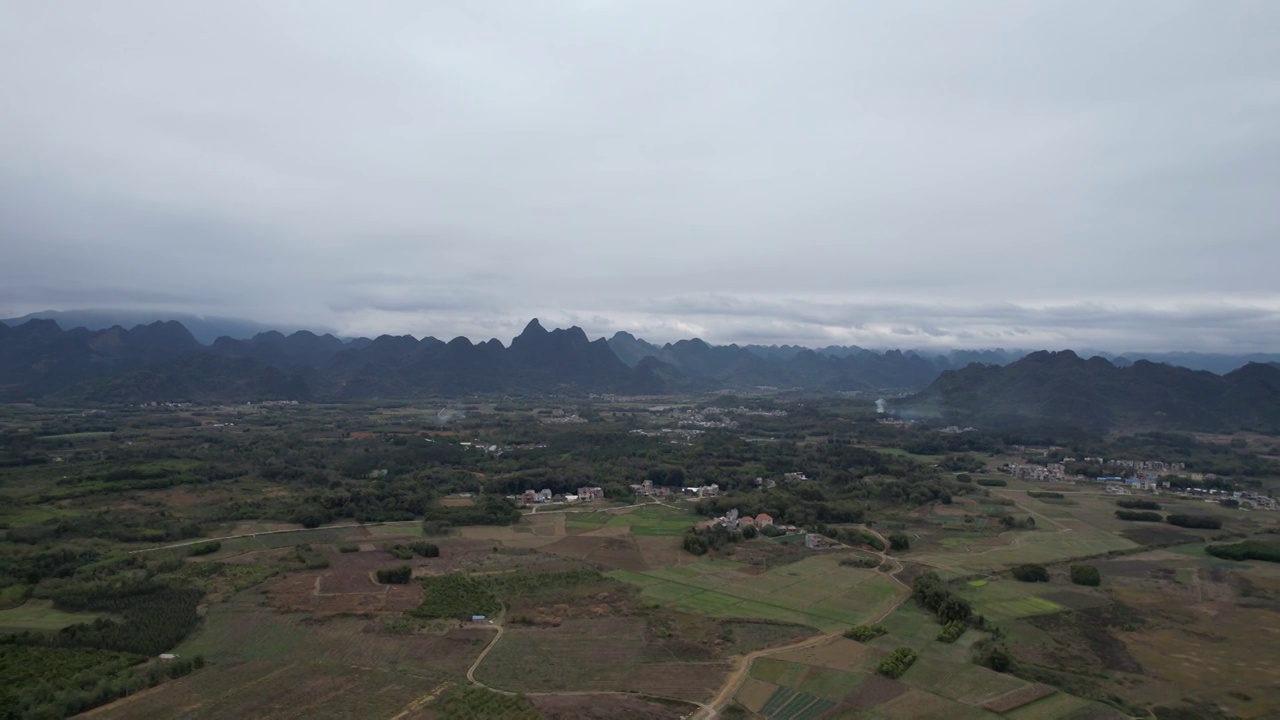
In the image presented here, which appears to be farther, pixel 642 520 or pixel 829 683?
pixel 642 520

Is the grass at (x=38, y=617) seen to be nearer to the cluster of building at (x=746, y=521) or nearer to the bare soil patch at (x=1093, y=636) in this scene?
the cluster of building at (x=746, y=521)

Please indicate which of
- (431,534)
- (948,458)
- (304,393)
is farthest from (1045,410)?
(304,393)

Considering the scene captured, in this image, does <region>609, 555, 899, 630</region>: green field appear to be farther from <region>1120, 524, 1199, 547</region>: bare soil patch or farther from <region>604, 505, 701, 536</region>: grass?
<region>1120, 524, 1199, 547</region>: bare soil patch

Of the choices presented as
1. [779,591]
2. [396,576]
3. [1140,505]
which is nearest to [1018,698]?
[779,591]

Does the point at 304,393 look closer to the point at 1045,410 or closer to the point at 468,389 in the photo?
the point at 468,389

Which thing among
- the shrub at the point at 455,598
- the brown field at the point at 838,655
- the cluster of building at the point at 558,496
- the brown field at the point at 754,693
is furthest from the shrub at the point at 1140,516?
the shrub at the point at 455,598

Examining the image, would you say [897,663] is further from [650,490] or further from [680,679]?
[650,490]

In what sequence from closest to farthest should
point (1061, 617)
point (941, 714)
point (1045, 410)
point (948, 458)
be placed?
1. point (941, 714)
2. point (1061, 617)
3. point (948, 458)
4. point (1045, 410)
